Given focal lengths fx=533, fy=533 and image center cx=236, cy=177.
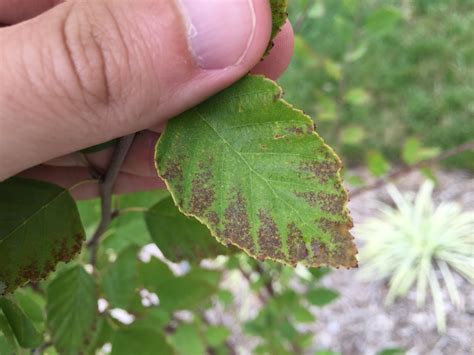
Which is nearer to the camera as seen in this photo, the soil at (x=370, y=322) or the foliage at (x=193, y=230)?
the foliage at (x=193, y=230)

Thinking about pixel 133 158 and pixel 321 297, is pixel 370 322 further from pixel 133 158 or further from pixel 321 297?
pixel 133 158

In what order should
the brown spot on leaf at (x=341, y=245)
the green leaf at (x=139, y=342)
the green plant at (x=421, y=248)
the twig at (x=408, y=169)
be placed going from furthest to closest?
the green plant at (x=421, y=248) < the twig at (x=408, y=169) < the green leaf at (x=139, y=342) < the brown spot on leaf at (x=341, y=245)

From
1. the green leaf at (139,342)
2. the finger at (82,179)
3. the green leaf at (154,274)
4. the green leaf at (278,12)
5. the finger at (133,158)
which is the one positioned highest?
the green leaf at (278,12)

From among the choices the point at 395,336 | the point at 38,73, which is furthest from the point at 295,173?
the point at 395,336

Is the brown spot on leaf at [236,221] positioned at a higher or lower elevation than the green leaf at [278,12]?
lower

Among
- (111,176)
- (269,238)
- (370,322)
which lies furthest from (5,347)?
(370,322)

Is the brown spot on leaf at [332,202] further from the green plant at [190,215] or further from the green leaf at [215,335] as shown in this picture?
the green leaf at [215,335]

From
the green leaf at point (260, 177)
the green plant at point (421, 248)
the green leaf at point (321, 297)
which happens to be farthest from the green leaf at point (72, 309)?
the green plant at point (421, 248)

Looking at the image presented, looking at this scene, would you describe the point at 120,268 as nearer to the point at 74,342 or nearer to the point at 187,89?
the point at 74,342
